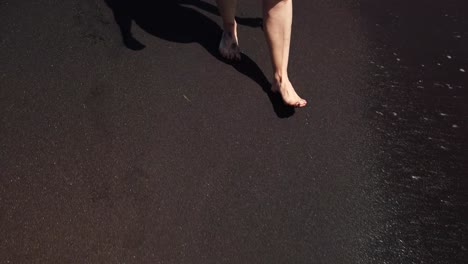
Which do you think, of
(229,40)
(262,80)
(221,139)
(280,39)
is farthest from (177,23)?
(221,139)

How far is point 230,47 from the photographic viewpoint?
8.66 ft

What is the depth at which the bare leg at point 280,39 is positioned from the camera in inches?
85.4

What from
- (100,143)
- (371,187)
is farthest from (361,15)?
(100,143)

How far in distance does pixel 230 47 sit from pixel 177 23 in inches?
18.7

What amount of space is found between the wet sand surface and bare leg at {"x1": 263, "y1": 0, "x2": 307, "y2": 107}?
11cm

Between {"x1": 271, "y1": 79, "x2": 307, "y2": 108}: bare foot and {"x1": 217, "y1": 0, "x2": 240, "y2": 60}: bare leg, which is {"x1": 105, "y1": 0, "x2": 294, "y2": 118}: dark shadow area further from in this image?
{"x1": 271, "y1": 79, "x2": 307, "y2": 108}: bare foot

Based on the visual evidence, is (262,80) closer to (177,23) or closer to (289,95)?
(289,95)

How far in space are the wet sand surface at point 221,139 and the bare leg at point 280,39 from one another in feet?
0.36

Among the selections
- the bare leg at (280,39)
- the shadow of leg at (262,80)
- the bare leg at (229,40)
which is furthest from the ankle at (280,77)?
the bare leg at (229,40)

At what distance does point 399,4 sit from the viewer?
10.6ft

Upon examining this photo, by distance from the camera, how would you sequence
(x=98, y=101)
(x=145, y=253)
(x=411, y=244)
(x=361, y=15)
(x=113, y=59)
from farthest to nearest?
1. (x=361, y=15)
2. (x=113, y=59)
3. (x=98, y=101)
4. (x=411, y=244)
5. (x=145, y=253)

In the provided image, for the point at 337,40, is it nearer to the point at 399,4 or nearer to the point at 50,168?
the point at 399,4

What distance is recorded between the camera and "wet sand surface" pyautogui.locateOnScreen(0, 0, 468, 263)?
1.83 m

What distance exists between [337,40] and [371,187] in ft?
3.84
